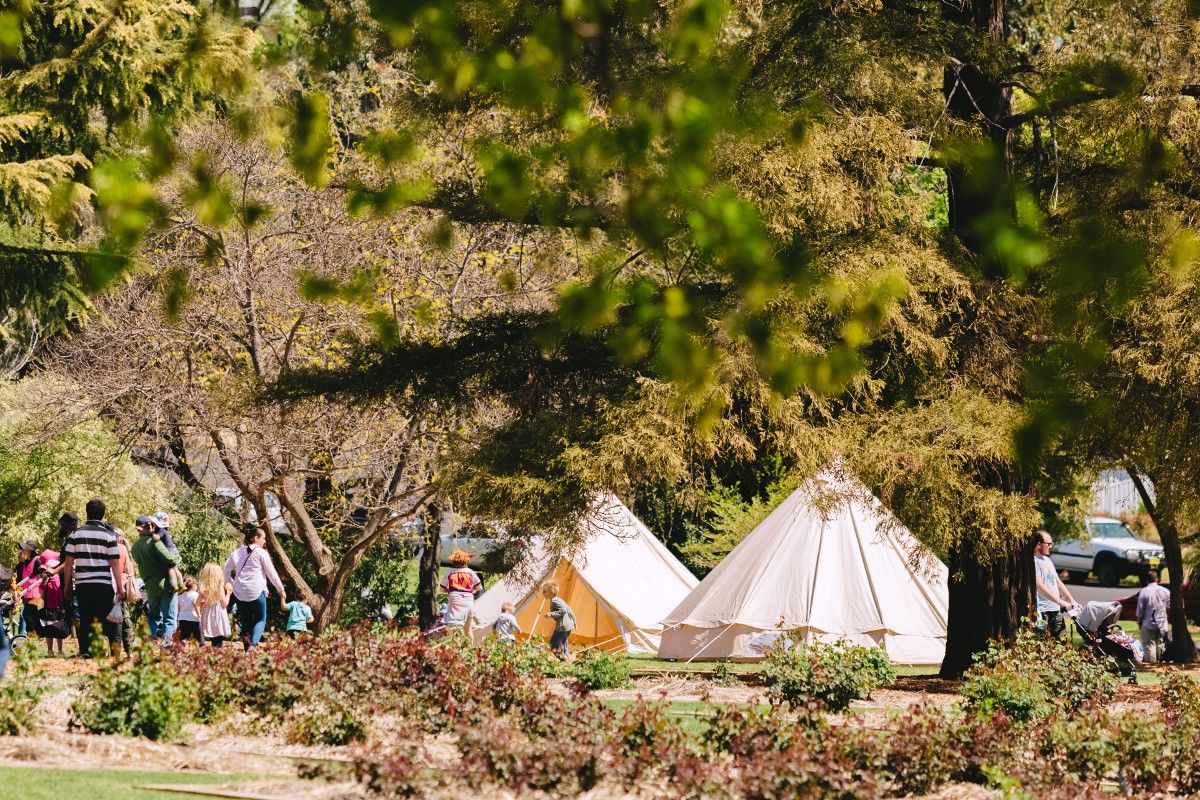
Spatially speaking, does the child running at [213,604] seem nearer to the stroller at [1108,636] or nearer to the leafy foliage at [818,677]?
the leafy foliage at [818,677]

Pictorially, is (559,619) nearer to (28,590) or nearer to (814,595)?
(814,595)

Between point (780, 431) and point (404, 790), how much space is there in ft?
23.8

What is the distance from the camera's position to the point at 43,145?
20094mm

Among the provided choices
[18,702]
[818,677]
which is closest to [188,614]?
[18,702]

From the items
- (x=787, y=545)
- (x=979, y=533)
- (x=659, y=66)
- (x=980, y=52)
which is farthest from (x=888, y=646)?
(x=659, y=66)

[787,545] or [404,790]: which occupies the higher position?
[787,545]

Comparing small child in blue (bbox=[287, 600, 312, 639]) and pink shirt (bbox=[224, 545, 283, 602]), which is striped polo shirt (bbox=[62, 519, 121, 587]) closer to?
pink shirt (bbox=[224, 545, 283, 602])

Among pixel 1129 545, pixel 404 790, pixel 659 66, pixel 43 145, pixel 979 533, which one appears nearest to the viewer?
pixel 404 790

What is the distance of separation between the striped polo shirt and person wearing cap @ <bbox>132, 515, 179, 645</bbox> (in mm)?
1533

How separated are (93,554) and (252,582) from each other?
192cm

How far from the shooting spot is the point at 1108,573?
38531 mm

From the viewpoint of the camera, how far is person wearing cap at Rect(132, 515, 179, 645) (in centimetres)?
1579

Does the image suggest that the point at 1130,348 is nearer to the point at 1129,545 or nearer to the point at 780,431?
the point at 780,431

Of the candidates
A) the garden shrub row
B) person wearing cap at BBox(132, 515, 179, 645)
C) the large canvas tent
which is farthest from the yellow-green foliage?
the garden shrub row
